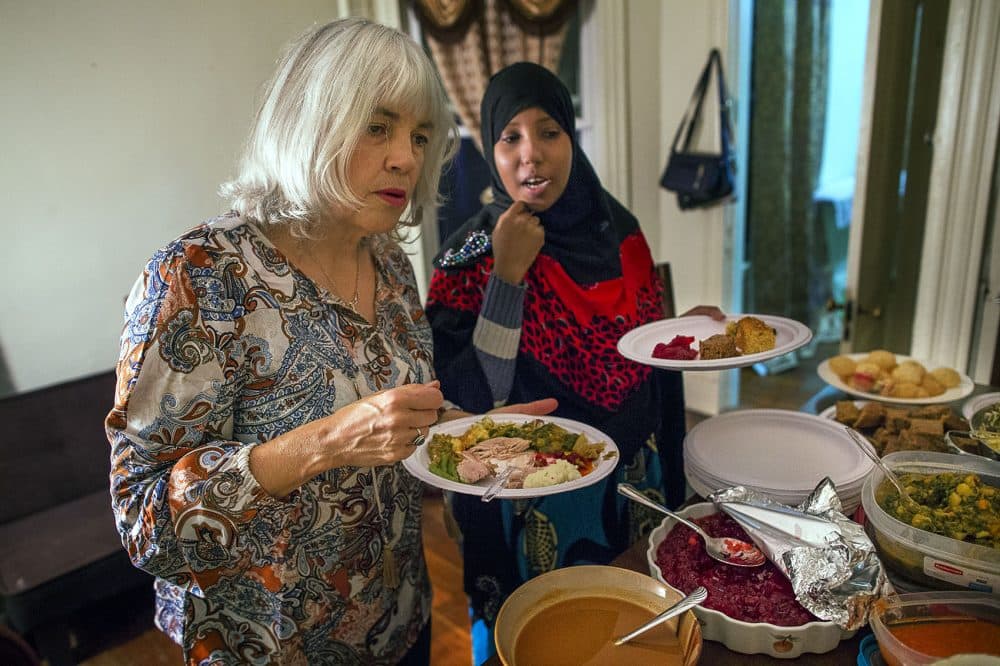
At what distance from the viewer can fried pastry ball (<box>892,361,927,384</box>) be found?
161 centimetres

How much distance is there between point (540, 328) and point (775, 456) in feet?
1.80

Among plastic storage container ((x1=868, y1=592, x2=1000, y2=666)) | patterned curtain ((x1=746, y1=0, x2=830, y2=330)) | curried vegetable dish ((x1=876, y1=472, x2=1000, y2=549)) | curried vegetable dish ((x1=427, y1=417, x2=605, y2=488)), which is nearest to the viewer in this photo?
plastic storage container ((x1=868, y1=592, x2=1000, y2=666))

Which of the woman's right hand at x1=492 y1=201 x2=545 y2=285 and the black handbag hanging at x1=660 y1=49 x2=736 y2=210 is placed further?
the black handbag hanging at x1=660 y1=49 x2=736 y2=210

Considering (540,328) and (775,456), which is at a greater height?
(540,328)

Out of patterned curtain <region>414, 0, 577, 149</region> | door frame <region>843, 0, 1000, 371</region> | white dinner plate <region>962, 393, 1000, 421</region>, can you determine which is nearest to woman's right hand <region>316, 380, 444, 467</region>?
white dinner plate <region>962, 393, 1000, 421</region>

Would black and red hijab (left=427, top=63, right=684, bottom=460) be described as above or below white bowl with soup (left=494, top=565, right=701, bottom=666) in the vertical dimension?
above

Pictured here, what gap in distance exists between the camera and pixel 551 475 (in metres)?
1.04

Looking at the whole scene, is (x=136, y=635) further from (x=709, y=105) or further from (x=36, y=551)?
(x=709, y=105)

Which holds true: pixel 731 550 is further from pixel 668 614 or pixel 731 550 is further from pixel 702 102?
pixel 702 102

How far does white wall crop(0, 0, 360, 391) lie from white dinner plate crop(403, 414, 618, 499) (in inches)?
63.6

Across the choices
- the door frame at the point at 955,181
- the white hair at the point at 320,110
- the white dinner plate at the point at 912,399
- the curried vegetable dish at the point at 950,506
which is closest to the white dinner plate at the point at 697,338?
the curried vegetable dish at the point at 950,506

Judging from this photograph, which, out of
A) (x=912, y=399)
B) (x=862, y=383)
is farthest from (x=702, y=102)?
(x=912, y=399)

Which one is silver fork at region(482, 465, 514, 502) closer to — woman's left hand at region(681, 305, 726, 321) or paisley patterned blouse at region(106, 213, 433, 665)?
paisley patterned blouse at region(106, 213, 433, 665)

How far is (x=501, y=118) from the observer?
4.56ft
